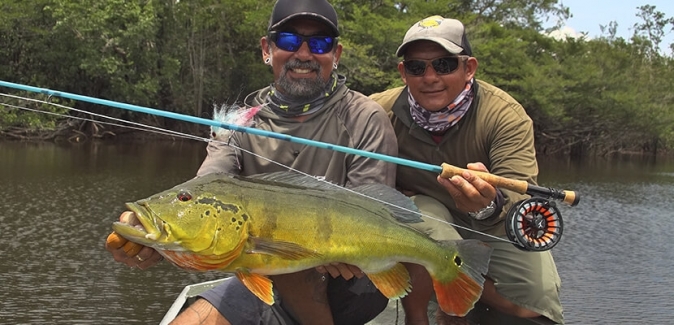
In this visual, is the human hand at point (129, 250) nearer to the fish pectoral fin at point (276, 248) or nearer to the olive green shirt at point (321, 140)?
the fish pectoral fin at point (276, 248)

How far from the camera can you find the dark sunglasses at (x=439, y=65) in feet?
13.6

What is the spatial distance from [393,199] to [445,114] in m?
1.04

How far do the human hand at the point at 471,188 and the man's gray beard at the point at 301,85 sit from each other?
2.76 feet

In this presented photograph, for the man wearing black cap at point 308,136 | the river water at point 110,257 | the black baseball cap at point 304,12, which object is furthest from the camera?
the river water at point 110,257

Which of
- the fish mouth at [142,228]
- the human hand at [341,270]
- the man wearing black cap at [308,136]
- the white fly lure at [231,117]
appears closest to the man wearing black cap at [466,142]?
the man wearing black cap at [308,136]

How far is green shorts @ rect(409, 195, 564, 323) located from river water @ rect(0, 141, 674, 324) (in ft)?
19.6

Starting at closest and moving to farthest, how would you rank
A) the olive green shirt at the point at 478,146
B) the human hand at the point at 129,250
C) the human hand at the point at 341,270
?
the human hand at the point at 129,250 → the human hand at the point at 341,270 → the olive green shirt at the point at 478,146

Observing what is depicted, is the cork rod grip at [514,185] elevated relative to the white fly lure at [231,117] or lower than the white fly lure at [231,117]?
lower

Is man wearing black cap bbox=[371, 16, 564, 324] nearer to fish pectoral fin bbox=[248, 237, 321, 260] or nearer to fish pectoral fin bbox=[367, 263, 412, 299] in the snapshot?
fish pectoral fin bbox=[367, 263, 412, 299]

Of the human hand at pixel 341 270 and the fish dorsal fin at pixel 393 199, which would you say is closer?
the human hand at pixel 341 270

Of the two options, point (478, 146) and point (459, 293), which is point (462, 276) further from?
point (478, 146)

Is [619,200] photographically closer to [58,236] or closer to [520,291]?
[58,236]

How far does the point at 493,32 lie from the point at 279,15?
34734 mm

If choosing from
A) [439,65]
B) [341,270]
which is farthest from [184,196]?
[439,65]
